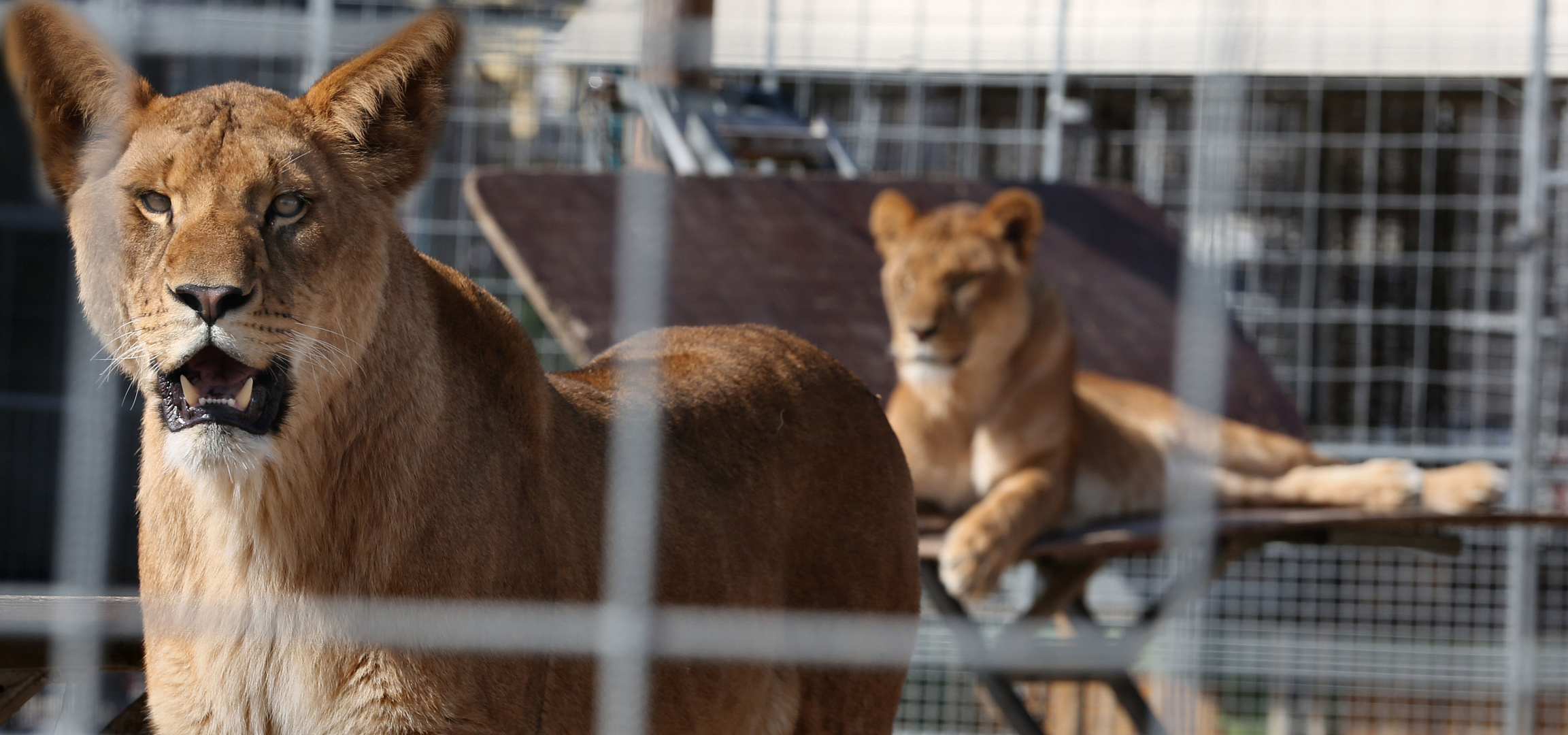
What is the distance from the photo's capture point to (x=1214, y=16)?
13.7 feet

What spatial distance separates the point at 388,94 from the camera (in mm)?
1641

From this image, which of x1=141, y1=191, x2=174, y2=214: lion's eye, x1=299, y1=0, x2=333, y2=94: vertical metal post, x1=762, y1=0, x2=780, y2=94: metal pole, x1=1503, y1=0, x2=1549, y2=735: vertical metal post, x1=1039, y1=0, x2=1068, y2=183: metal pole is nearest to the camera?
x1=141, y1=191, x2=174, y2=214: lion's eye

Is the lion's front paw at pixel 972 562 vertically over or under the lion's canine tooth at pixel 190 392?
under

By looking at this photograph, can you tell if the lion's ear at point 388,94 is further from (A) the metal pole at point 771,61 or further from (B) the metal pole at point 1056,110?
(B) the metal pole at point 1056,110

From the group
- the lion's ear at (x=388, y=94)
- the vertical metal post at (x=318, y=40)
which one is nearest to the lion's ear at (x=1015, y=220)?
the vertical metal post at (x=318, y=40)

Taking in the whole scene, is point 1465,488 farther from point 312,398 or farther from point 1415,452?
point 312,398

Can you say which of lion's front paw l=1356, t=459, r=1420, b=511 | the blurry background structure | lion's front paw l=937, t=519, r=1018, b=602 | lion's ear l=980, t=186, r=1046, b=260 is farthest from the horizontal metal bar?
lion's front paw l=937, t=519, r=1018, b=602

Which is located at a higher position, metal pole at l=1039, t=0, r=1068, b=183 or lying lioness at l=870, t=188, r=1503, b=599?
metal pole at l=1039, t=0, r=1068, b=183

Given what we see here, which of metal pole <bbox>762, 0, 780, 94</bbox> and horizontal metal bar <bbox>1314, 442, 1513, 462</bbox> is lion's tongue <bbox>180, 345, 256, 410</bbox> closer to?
A: metal pole <bbox>762, 0, 780, 94</bbox>

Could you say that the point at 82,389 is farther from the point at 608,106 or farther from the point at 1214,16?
the point at 1214,16

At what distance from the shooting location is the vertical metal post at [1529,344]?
453 centimetres

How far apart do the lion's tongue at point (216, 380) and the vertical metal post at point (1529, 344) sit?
4206 mm

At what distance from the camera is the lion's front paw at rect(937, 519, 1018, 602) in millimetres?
2963

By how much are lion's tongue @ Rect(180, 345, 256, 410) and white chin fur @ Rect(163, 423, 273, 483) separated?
28 millimetres
